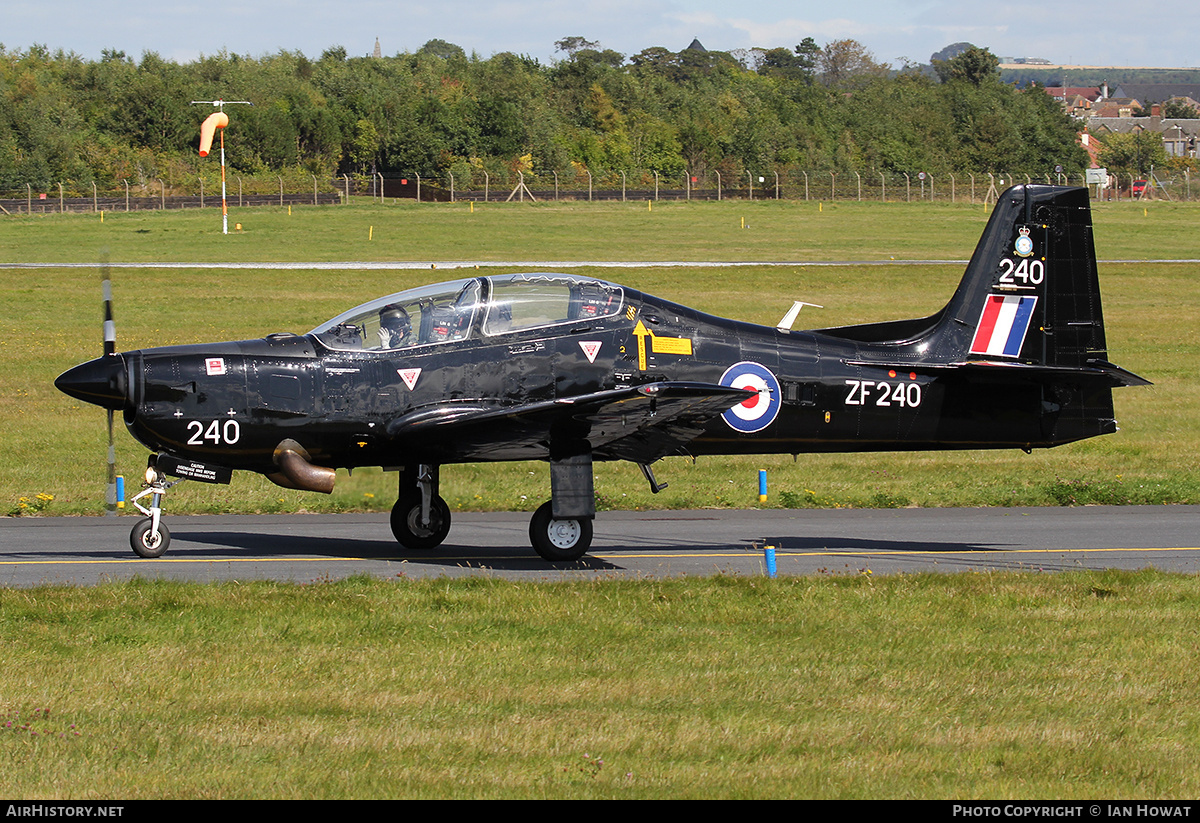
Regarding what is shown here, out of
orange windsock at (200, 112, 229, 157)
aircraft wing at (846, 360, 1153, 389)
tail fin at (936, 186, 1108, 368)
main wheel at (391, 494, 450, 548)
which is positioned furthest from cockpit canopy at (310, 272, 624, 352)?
orange windsock at (200, 112, 229, 157)

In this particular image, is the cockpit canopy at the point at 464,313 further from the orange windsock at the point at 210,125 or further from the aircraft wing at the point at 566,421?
the orange windsock at the point at 210,125

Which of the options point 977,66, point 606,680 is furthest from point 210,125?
point 977,66

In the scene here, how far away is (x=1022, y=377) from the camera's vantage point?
47.6ft

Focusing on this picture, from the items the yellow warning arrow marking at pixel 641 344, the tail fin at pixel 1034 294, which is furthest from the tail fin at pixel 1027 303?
the yellow warning arrow marking at pixel 641 344

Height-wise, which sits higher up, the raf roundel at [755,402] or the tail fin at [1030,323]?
the tail fin at [1030,323]

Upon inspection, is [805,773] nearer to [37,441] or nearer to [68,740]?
[68,740]

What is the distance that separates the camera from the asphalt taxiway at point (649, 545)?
1318cm

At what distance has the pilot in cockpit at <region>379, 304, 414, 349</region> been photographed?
13.2 metres

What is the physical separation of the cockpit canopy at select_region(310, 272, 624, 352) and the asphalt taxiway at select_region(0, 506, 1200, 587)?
2423mm

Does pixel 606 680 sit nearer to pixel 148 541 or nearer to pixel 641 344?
pixel 641 344

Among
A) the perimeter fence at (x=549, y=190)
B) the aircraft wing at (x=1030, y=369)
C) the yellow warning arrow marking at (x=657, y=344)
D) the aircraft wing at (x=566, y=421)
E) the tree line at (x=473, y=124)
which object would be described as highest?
the tree line at (x=473, y=124)

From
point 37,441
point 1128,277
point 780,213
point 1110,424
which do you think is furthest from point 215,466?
point 780,213

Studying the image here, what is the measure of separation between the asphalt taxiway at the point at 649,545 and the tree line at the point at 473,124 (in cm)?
8282

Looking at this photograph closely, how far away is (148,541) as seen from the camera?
44.2ft
